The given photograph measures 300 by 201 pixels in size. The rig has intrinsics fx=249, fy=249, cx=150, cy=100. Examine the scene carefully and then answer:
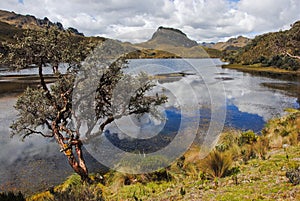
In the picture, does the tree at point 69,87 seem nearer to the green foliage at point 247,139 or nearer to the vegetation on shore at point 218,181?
the vegetation on shore at point 218,181

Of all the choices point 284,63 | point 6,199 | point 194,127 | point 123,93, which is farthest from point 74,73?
point 284,63

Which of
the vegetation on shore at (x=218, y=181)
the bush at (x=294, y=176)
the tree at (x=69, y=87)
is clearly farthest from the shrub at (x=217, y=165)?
the tree at (x=69, y=87)

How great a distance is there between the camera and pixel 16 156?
1830 centimetres

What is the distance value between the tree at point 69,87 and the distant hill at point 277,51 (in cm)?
901

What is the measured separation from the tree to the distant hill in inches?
355

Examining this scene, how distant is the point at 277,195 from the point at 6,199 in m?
8.02

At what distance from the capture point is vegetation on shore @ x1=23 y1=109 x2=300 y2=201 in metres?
7.43

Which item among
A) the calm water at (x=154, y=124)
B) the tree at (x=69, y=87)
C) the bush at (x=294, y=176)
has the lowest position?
the calm water at (x=154, y=124)

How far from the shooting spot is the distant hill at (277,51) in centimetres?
1606

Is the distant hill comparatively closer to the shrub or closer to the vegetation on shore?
the vegetation on shore

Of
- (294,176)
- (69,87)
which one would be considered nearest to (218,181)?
(294,176)

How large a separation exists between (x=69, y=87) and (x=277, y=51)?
13.0m

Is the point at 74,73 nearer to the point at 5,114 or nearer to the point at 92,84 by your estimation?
the point at 92,84

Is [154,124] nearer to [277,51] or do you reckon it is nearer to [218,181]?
[277,51]
